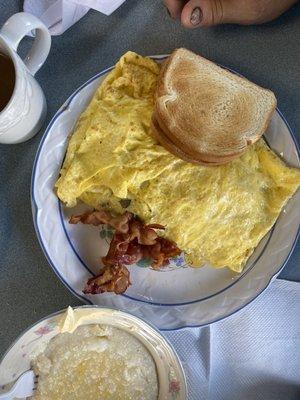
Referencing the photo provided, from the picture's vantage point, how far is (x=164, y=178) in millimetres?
1307

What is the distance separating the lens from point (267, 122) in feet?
4.26

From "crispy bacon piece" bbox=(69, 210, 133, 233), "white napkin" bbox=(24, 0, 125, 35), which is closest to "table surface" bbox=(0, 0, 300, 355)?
"white napkin" bbox=(24, 0, 125, 35)

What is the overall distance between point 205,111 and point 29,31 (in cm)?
38

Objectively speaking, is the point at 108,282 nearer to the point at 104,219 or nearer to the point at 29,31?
the point at 104,219

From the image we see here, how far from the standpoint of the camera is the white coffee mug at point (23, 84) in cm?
121

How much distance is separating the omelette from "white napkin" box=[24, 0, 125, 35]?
0.14 m

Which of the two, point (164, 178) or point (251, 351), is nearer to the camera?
point (164, 178)

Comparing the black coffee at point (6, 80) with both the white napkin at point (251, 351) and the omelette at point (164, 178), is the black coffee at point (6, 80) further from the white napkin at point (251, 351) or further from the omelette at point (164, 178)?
the white napkin at point (251, 351)

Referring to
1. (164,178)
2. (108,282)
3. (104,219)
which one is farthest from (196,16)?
(108,282)

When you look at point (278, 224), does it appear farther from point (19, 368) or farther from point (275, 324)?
point (19, 368)

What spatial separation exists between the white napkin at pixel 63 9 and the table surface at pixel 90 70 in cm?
3

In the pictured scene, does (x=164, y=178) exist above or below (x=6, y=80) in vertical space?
below

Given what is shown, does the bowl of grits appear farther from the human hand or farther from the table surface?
the human hand

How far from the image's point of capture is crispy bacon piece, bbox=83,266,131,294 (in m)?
1.31
